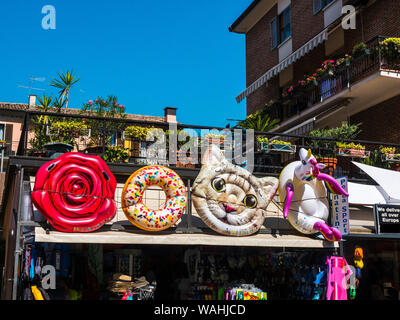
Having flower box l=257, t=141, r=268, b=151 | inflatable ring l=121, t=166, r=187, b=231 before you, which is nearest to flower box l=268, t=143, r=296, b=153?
flower box l=257, t=141, r=268, b=151

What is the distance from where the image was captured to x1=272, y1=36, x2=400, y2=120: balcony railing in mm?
14555

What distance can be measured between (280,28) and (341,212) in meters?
13.1

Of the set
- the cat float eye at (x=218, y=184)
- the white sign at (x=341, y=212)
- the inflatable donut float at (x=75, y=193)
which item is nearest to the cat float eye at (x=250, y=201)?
the cat float eye at (x=218, y=184)

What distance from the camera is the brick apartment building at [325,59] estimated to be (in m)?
15.3

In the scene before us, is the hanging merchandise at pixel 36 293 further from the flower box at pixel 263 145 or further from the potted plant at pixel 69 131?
the flower box at pixel 263 145

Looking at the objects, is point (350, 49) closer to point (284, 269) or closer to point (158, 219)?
point (284, 269)

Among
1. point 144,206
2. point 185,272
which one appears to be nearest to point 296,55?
point 185,272

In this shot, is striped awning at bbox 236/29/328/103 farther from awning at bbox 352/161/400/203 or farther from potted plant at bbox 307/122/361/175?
awning at bbox 352/161/400/203

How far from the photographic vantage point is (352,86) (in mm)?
15430

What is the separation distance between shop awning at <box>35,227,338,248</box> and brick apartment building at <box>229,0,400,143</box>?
23.3 ft

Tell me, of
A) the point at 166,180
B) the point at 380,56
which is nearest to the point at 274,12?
the point at 380,56

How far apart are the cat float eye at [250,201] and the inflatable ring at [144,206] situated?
1.34 meters

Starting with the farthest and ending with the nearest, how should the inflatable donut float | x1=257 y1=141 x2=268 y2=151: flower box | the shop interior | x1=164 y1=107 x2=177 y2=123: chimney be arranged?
x1=164 y1=107 x2=177 y2=123: chimney < x1=257 y1=141 x2=268 y2=151: flower box < the shop interior < the inflatable donut float
